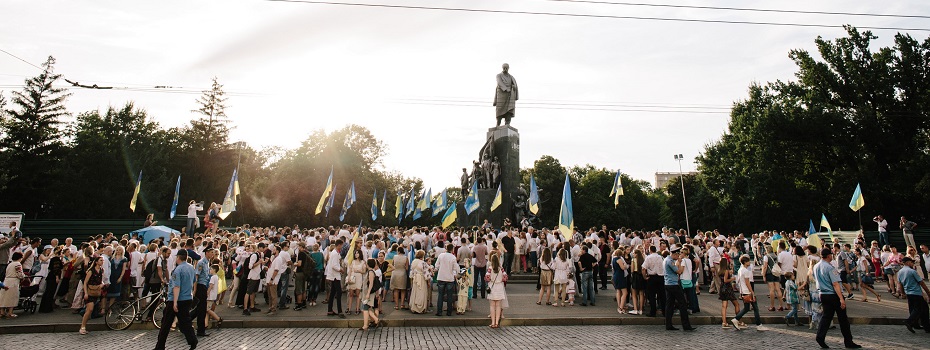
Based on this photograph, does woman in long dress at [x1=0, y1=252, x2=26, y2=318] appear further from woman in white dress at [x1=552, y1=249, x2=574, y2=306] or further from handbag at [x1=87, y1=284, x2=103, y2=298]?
woman in white dress at [x1=552, y1=249, x2=574, y2=306]

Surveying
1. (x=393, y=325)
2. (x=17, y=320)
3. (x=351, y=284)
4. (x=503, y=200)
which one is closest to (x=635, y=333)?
(x=393, y=325)

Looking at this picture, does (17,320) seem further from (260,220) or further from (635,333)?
(260,220)

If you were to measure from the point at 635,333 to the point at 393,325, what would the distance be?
5434 millimetres

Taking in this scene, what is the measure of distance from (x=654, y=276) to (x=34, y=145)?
4724cm

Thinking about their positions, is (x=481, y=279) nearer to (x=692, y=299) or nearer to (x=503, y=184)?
(x=692, y=299)

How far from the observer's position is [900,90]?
38.5 meters

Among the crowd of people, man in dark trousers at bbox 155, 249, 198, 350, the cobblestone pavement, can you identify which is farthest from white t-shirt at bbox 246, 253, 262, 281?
man in dark trousers at bbox 155, 249, 198, 350

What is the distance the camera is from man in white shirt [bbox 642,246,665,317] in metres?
12.2

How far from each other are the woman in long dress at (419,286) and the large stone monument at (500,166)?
584 inches

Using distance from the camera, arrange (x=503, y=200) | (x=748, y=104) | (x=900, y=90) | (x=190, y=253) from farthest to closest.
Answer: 1. (x=748, y=104)
2. (x=900, y=90)
3. (x=503, y=200)
4. (x=190, y=253)

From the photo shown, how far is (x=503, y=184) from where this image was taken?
95.7ft

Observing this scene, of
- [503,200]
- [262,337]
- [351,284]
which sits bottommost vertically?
[262,337]

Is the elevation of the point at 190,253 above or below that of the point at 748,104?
below

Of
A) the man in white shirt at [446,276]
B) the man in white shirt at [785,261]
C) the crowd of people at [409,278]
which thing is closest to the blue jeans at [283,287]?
the crowd of people at [409,278]
